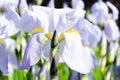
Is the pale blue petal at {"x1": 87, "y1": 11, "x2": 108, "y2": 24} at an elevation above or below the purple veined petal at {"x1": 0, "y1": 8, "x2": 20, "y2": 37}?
below

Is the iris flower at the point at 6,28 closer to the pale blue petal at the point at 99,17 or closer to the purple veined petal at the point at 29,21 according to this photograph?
the purple veined petal at the point at 29,21

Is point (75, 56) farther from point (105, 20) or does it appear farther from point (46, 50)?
point (105, 20)

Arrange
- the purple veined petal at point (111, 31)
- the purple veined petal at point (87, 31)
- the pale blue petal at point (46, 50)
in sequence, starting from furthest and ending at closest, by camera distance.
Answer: the purple veined petal at point (111, 31)
the purple veined petal at point (87, 31)
the pale blue petal at point (46, 50)

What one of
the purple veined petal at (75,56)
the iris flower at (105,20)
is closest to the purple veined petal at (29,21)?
the purple veined petal at (75,56)

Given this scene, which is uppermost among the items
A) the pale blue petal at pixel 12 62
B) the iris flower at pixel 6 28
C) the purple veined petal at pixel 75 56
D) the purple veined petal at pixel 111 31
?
the iris flower at pixel 6 28

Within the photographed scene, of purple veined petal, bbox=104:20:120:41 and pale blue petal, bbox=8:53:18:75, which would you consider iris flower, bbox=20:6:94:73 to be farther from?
purple veined petal, bbox=104:20:120:41

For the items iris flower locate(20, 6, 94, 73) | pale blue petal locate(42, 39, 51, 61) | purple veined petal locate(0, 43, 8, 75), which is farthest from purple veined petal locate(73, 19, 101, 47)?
purple veined petal locate(0, 43, 8, 75)
